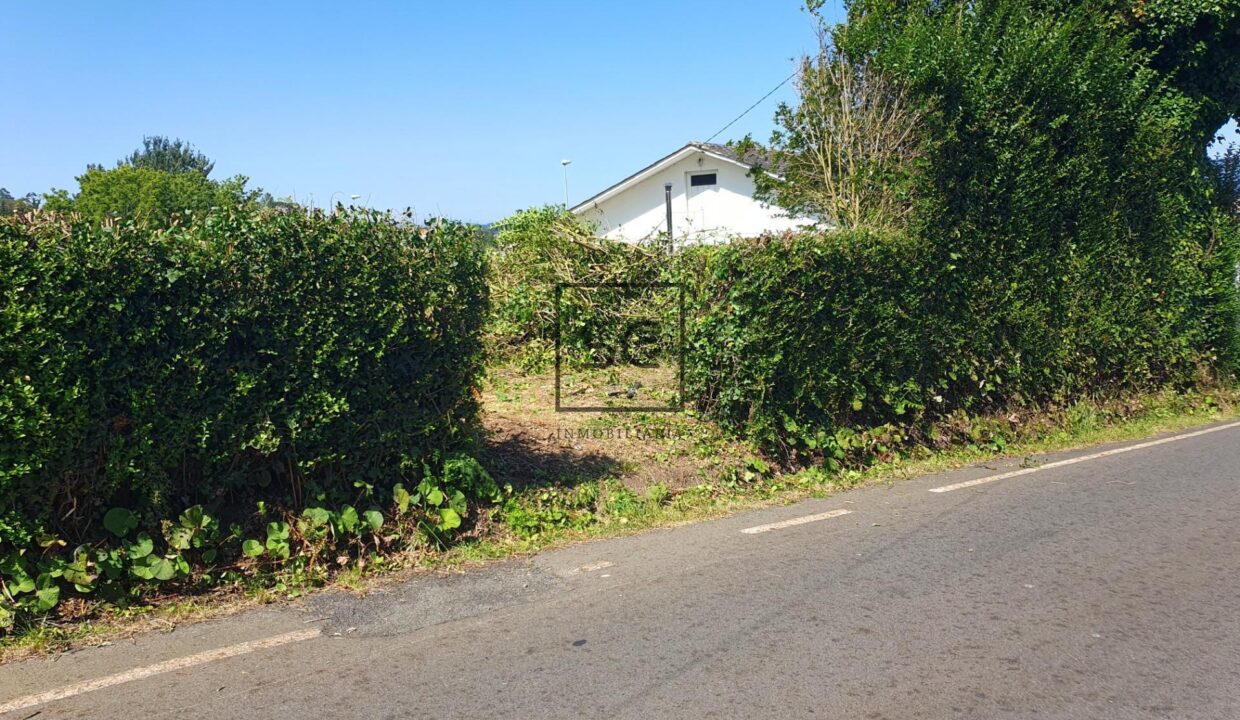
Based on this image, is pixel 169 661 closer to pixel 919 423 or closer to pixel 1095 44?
pixel 919 423

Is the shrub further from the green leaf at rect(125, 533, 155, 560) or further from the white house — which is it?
the white house

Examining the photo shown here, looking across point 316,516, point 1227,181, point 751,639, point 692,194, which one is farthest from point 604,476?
point 692,194

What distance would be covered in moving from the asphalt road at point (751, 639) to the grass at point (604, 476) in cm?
28

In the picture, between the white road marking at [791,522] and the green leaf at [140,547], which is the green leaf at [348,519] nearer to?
the green leaf at [140,547]

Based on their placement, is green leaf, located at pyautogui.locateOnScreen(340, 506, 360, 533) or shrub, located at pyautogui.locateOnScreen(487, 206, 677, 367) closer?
green leaf, located at pyautogui.locateOnScreen(340, 506, 360, 533)

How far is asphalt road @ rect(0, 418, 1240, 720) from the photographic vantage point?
Answer: 3934mm

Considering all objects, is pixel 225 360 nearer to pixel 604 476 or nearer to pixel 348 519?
pixel 348 519

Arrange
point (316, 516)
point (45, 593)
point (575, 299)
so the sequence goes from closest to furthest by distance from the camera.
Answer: point (45, 593), point (316, 516), point (575, 299)

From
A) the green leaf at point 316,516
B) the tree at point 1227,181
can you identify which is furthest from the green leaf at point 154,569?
the tree at point 1227,181

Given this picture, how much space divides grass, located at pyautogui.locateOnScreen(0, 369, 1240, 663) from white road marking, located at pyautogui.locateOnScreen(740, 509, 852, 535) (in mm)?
496

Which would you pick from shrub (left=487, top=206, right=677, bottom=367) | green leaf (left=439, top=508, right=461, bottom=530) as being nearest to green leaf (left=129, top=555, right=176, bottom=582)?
green leaf (left=439, top=508, right=461, bottom=530)

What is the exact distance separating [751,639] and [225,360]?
11.0 feet

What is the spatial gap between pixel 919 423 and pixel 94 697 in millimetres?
7983

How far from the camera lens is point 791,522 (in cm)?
706
